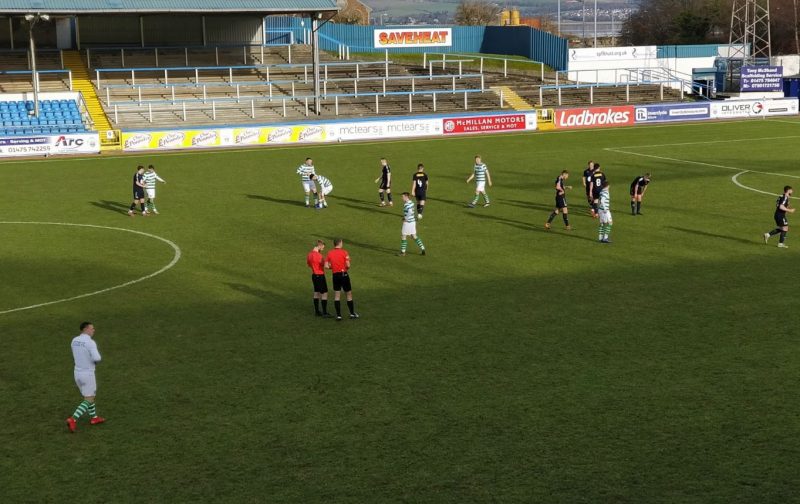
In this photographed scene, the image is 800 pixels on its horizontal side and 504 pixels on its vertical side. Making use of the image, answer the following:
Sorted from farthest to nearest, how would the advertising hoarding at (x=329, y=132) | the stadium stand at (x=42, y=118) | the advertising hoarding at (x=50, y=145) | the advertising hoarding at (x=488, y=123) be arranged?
the advertising hoarding at (x=488, y=123), the stadium stand at (x=42, y=118), the advertising hoarding at (x=329, y=132), the advertising hoarding at (x=50, y=145)

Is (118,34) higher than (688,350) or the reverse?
higher

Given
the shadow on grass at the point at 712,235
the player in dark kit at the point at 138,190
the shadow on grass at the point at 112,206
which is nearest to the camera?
the shadow on grass at the point at 712,235

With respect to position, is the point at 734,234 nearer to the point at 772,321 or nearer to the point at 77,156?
the point at 772,321

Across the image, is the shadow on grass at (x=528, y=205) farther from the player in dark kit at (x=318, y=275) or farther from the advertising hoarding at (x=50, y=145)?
the advertising hoarding at (x=50, y=145)

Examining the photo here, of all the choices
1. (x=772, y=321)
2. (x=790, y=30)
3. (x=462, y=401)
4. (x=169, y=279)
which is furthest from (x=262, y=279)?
(x=790, y=30)

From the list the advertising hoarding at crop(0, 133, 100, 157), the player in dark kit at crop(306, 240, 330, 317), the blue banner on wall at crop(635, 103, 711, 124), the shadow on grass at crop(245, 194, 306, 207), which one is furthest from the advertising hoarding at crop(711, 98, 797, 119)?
the player in dark kit at crop(306, 240, 330, 317)

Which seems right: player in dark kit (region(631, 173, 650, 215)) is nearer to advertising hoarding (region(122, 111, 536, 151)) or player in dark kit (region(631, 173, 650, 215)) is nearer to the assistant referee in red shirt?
the assistant referee in red shirt

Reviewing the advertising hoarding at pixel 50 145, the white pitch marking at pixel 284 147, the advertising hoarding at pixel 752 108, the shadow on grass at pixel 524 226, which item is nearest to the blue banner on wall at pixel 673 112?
the advertising hoarding at pixel 752 108

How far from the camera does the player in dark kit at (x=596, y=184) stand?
3042cm

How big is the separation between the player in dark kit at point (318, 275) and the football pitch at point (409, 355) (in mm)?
487

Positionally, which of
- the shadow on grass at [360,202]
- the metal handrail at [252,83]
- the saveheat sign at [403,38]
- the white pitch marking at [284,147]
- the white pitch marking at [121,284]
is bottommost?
the white pitch marking at [121,284]

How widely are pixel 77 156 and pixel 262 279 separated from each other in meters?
30.6

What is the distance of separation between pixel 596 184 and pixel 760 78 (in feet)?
164

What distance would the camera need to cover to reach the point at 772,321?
2034 cm
